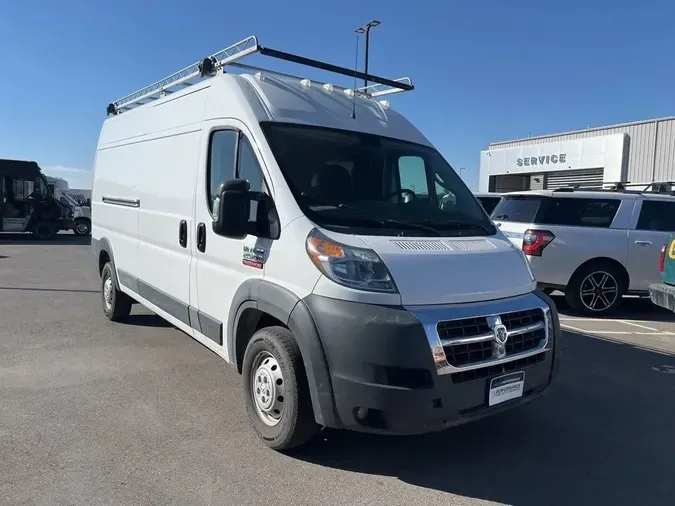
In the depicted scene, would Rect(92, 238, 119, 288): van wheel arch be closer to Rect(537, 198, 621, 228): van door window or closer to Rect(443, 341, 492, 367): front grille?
Rect(443, 341, 492, 367): front grille

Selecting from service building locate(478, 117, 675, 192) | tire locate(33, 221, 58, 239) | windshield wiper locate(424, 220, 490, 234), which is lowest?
tire locate(33, 221, 58, 239)

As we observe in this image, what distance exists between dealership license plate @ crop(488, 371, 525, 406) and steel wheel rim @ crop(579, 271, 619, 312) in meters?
5.78

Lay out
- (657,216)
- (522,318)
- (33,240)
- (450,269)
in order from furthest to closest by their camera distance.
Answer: (33,240)
(657,216)
(522,318)
(450,269)

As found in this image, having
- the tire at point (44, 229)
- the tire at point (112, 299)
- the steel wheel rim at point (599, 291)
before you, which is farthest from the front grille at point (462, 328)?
the tire at point (44, 229)

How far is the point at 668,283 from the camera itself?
19.7 ft

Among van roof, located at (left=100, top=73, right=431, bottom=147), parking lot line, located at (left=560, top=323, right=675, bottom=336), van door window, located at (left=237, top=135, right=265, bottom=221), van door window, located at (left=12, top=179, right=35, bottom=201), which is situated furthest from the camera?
van door window, located at (left=12, top=179, right=35, bottom=201)

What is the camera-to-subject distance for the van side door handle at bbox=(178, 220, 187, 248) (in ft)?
16.0

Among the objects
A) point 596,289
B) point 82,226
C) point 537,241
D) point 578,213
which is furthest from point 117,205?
point 82,226

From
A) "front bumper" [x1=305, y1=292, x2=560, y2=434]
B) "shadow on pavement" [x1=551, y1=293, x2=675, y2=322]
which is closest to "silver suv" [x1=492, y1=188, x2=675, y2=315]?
"shadow on pavement" [x1=551, y1=293, x2=675, y2=322]

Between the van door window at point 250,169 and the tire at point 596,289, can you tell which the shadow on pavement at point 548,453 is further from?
the tire at point 596,289

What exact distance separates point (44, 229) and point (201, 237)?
68.7ft

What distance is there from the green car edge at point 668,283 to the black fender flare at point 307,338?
4220 millimetres

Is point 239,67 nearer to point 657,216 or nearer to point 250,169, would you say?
point 250,169

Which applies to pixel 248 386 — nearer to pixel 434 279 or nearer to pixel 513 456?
pixel 434 279
